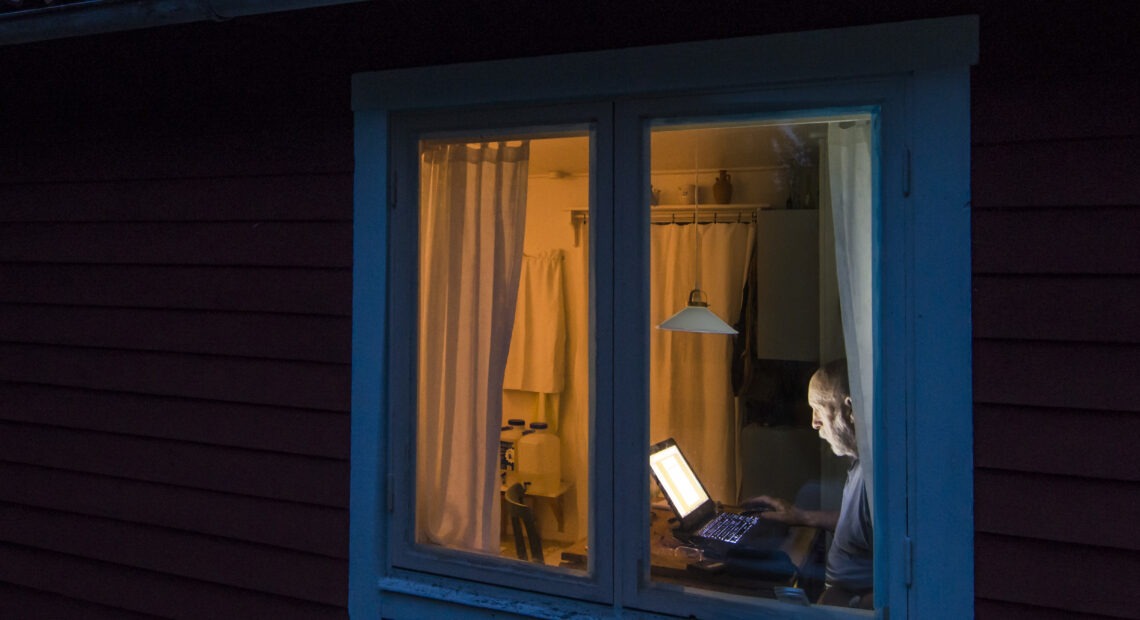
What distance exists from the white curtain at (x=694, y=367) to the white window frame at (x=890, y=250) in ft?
0.59

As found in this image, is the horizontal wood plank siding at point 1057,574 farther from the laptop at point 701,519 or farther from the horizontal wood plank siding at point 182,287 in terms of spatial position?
the horizontal wood plank siding at point 182,287

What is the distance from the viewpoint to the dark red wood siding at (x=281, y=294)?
1950 millimetres

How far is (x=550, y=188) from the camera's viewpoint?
2916 millimetres

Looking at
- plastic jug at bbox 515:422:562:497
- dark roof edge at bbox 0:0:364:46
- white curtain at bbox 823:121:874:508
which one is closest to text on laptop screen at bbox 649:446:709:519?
plastic jug at bbox 515:422:562:497

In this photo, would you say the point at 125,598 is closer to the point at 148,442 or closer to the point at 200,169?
the point at 148,442

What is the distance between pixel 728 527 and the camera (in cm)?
254

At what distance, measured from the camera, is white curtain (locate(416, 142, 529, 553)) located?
2.67 metres

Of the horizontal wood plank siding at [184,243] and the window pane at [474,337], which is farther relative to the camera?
the horizontal wood plank siding at [184,243]

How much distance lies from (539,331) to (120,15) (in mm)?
1866

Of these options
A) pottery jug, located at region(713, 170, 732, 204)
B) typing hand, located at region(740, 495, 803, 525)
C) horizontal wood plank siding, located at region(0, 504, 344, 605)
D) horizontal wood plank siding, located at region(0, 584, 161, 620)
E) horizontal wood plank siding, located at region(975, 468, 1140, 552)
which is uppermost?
pottery jug, located at region(713, 170, 732, 204)

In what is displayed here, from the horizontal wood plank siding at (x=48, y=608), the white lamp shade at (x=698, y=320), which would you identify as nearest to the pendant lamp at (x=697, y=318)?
the white lamp shade at (x=698, y=320)

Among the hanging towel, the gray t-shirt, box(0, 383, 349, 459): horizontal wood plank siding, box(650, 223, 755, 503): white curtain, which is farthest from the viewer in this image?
the hanging towel

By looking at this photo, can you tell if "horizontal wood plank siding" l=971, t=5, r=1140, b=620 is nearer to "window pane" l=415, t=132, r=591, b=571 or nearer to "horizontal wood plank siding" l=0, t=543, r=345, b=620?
"window pane" l=415, t=132, r=591, b=571

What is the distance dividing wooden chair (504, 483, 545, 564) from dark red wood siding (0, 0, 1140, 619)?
513 millimetres
